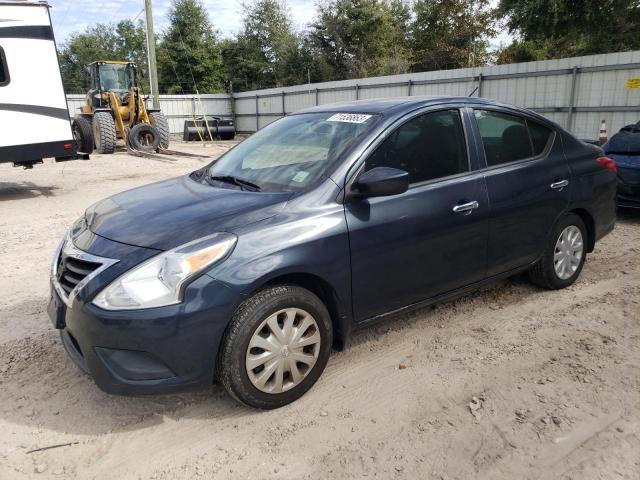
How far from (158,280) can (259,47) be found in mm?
40085

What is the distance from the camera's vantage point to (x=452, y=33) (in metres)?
33.8

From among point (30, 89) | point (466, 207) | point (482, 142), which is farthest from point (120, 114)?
point (466, 207)

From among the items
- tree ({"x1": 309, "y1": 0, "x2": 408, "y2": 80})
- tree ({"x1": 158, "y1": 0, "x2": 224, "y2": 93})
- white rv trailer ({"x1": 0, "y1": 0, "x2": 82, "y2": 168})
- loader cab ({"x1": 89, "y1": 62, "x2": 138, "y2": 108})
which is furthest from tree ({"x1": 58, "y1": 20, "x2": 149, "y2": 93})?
white rv trailer ({"x1": 0, "y1": 0, "x2": 82, "y2": 168})

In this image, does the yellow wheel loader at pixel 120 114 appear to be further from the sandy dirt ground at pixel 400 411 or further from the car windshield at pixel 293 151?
the car windshield at pixel 293 151

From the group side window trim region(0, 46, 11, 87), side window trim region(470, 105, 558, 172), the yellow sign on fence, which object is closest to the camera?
side window trim region(470, 105, 558, 172)

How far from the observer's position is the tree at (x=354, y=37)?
107 feet

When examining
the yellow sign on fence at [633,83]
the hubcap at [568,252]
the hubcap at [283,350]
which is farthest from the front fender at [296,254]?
the yellow sign on fence at [633,83]

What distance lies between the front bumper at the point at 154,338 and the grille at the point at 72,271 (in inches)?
5.9

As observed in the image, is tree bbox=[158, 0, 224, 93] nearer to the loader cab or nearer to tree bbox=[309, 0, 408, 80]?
tree bbox=[309, 0, 408, 80]

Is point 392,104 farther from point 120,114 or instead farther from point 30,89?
point 120,114

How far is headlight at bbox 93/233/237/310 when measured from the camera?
2.59 metres

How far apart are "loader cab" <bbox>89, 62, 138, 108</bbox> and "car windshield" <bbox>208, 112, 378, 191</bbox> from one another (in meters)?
16.6

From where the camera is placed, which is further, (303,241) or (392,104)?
(392,104)

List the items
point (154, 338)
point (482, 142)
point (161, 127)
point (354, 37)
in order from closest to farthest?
point (154, 338) < point (482, 142) < point (161, 127) < point (354, 37)
